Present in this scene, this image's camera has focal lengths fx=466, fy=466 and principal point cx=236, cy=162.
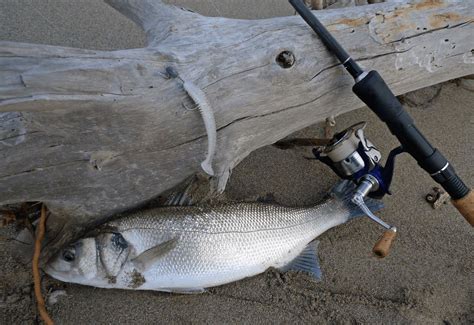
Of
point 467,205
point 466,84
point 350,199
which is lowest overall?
point 350,199

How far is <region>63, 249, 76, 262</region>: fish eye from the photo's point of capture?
238 cm

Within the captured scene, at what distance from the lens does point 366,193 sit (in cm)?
272

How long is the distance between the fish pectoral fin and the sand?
0.04 metres

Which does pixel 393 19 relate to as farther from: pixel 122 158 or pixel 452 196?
pixel 122 158

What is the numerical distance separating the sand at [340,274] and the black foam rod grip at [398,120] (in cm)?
68

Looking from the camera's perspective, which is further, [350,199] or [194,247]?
[350,199]

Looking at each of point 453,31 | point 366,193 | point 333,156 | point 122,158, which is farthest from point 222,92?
point 453,31

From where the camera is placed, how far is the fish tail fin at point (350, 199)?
9.26 feet

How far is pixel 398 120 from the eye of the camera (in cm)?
239

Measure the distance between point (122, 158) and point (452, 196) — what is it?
1.75m

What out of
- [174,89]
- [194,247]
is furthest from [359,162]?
[174,89]

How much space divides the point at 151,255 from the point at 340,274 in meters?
1.12

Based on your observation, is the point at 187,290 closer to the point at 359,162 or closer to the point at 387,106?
the point at 359,162

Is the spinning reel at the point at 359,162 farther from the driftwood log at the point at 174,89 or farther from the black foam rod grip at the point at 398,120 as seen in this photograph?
the black foam rod grip at the point at 398,120
